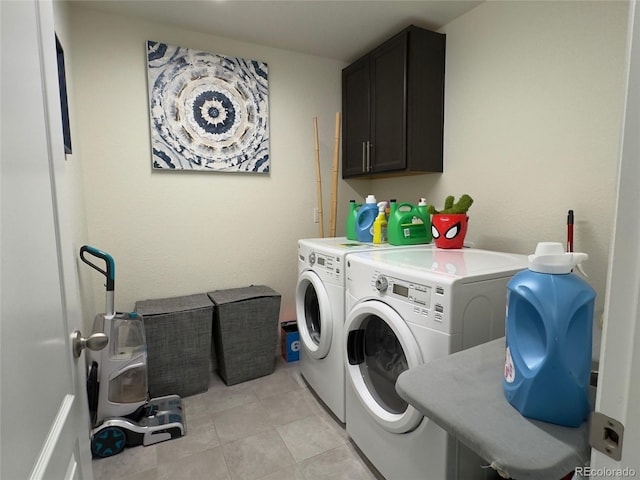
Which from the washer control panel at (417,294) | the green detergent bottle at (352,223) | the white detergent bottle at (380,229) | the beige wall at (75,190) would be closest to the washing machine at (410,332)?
the washer control panel at (417,294)

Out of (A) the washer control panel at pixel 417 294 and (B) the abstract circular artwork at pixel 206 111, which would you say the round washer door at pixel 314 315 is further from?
(B) the abstract circular artwork at pixel 206 111

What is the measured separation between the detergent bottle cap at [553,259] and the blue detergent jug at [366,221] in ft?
4.76

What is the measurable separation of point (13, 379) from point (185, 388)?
1.89 metres

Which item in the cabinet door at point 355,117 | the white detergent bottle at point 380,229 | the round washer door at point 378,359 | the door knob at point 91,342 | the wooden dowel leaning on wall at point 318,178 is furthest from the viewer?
the wooden dowel leaning on wall at point 318,178

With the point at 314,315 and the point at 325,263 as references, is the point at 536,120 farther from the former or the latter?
the point at 314,315

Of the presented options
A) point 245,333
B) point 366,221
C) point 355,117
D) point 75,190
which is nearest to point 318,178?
point 355,117

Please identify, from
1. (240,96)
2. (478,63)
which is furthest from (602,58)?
(240,96)

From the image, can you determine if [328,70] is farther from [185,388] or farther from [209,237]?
[185,388]

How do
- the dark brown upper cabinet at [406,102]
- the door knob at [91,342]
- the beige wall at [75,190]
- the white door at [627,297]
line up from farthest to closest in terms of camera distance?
the dark brown upper cabinet at [406,102], the beige wall at [75,190], the door knob at [91,342], the white door at [627,297]

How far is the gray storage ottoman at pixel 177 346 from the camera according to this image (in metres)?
2.03

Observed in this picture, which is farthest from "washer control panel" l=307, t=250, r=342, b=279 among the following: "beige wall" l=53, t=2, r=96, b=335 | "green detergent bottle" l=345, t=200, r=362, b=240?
"beige wall" l=53, t=2, r=96, b=335

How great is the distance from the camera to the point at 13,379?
1.46 ft

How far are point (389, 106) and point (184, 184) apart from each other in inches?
59.8

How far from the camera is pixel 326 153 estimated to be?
112 inches
